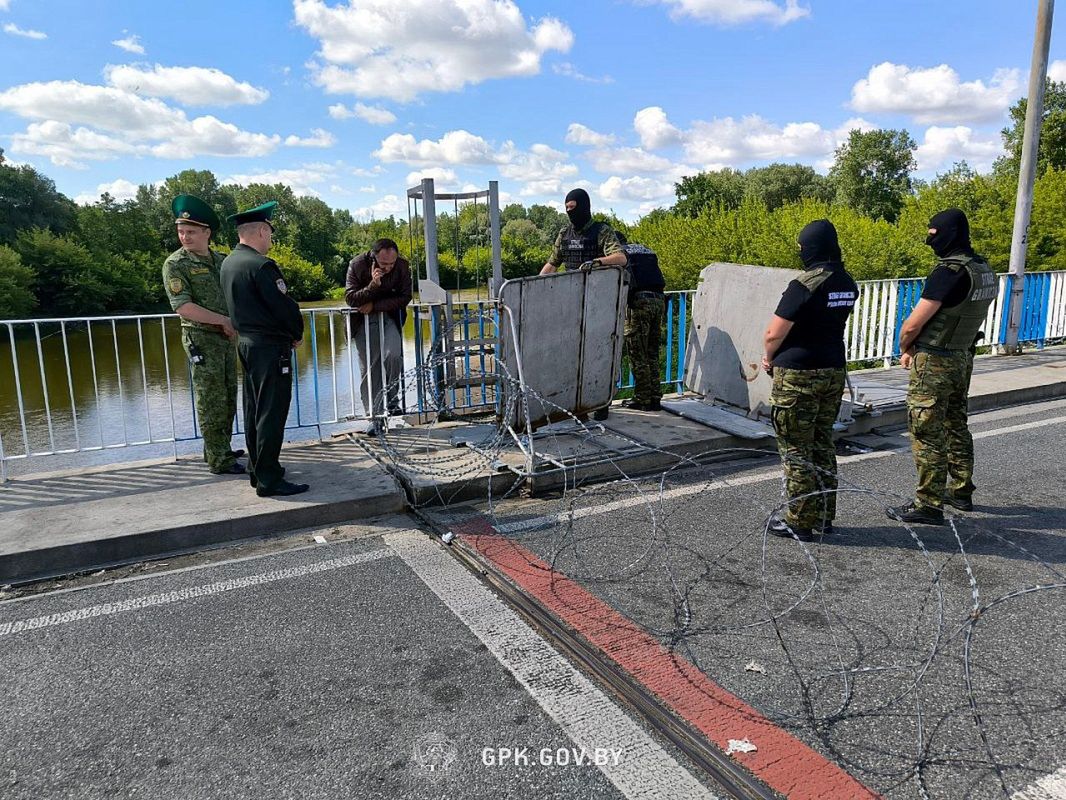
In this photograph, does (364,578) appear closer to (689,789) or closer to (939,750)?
(689,789)

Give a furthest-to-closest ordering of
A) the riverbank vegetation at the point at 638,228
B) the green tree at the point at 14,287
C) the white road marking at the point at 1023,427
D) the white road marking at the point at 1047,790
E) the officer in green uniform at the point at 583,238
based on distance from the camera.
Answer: the green tree at the point at 14,287 → the riverbank vegetation at the point at 638,228 → the white road marking at the point at 1023,427 → the officer in green uniform at the point at 583,238 → the white road marking at the point at 1047,790

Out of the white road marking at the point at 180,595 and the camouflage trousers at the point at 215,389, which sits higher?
the camouflage trousers at the point at 215,389

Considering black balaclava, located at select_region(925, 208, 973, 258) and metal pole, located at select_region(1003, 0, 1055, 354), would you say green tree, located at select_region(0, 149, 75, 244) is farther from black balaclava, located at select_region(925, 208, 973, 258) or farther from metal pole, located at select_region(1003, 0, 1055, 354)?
black balaclava, located at select_region(925, 208, 973, 258)

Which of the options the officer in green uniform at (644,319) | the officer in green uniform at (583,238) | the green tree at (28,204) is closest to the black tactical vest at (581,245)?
the officer in green uniform at (583,238)

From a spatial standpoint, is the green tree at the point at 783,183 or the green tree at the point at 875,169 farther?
the green tree at the point at 783,183

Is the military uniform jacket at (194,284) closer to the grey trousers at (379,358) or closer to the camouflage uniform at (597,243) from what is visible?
the grey trousers at (379,358)

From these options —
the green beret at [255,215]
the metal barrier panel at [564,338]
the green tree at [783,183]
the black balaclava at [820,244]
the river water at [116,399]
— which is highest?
the green tree at [783,183]

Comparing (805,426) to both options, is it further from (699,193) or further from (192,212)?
(699,193)

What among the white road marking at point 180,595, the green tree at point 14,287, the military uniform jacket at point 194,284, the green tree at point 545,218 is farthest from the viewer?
the green tree at point 545,218

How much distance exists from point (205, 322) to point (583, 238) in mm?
3395

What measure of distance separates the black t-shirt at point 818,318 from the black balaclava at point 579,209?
282 centimetres

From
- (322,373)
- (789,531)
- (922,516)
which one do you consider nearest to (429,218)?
(789,531)

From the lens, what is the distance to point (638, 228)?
35531mm

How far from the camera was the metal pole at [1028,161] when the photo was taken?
9773mm
